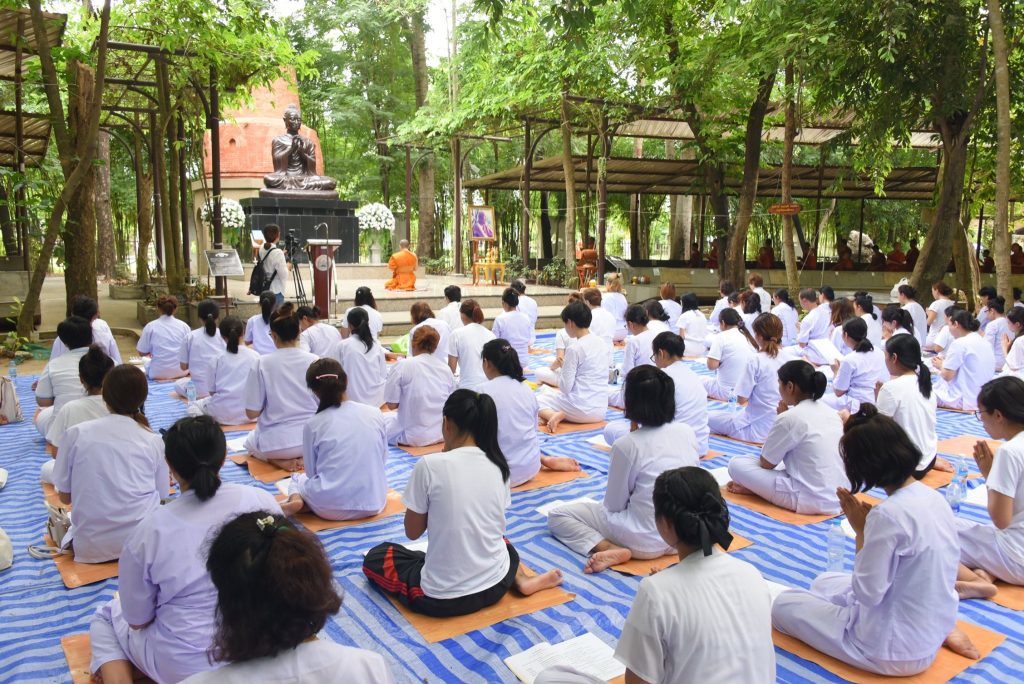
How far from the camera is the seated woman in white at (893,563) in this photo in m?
2.68

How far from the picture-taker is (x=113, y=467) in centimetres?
352

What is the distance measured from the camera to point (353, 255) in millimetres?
18781

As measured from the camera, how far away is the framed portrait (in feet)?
56.3

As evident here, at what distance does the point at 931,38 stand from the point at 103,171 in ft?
64.5

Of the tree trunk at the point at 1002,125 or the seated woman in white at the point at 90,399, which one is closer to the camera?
the seated woman in white at the point at 90,399

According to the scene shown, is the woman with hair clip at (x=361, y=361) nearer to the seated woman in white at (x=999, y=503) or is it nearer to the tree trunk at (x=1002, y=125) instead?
the seated woman in white at (x=999, y=503)

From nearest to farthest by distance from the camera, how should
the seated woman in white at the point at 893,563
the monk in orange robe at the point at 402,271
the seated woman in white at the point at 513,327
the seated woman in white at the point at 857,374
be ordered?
the seated woman in white at the point at 893,563
the seated woman in white at the point at 857,374
the seated woman in white at the point at 513,327
the monk in orange robe at the point at 402,271

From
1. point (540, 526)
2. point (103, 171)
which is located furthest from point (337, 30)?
point (540, 526)

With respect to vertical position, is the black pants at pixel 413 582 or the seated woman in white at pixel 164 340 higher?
the seated woman in white at pixel 164 340

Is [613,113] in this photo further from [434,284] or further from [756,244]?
[756,244]

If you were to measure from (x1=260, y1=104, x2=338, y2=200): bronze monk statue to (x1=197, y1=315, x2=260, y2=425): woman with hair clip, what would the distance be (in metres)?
11.6

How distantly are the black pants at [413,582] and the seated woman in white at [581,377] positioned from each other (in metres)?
3.04

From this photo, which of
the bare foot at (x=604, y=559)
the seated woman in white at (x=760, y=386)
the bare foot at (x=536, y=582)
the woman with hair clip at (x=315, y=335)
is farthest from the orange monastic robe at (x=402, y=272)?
the bare foot at (x=536, y=582)

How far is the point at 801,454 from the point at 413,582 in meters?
2.38
